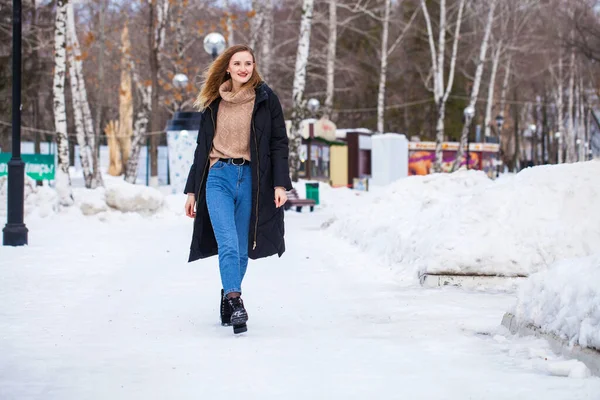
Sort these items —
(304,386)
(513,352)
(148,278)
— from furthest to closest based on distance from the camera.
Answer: (148,278)
(513,352)
(304,386)

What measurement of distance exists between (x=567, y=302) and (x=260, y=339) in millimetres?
1790

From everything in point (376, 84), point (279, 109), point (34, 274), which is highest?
point (376, 84)

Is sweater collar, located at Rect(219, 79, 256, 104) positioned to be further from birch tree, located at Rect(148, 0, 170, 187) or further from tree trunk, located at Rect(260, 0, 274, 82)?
tree trunk, located at Rect(260, 0, 274, 82)

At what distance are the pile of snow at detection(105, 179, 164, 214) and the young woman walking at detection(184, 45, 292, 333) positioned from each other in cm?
1219

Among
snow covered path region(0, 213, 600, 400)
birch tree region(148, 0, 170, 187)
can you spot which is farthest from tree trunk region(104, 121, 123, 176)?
snow covered path region(0, 213, 600, 400)

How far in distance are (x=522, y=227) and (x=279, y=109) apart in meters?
3.26

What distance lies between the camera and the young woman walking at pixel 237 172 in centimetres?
626

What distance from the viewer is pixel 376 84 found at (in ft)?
188

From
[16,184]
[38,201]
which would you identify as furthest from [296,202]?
[16,184]

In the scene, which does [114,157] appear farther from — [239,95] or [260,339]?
[260,339]

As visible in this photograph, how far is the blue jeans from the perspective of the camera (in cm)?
622

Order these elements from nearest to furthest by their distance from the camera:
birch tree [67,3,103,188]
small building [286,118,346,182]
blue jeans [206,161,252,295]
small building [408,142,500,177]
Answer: blue jeans [206,161,252,295] < birch tree [67,3,103,188] < small building [286,118,346,182] < small building [408,142,500,177]

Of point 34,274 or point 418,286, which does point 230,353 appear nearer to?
point 418,286

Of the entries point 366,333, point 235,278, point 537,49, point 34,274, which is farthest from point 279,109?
point 537,49
